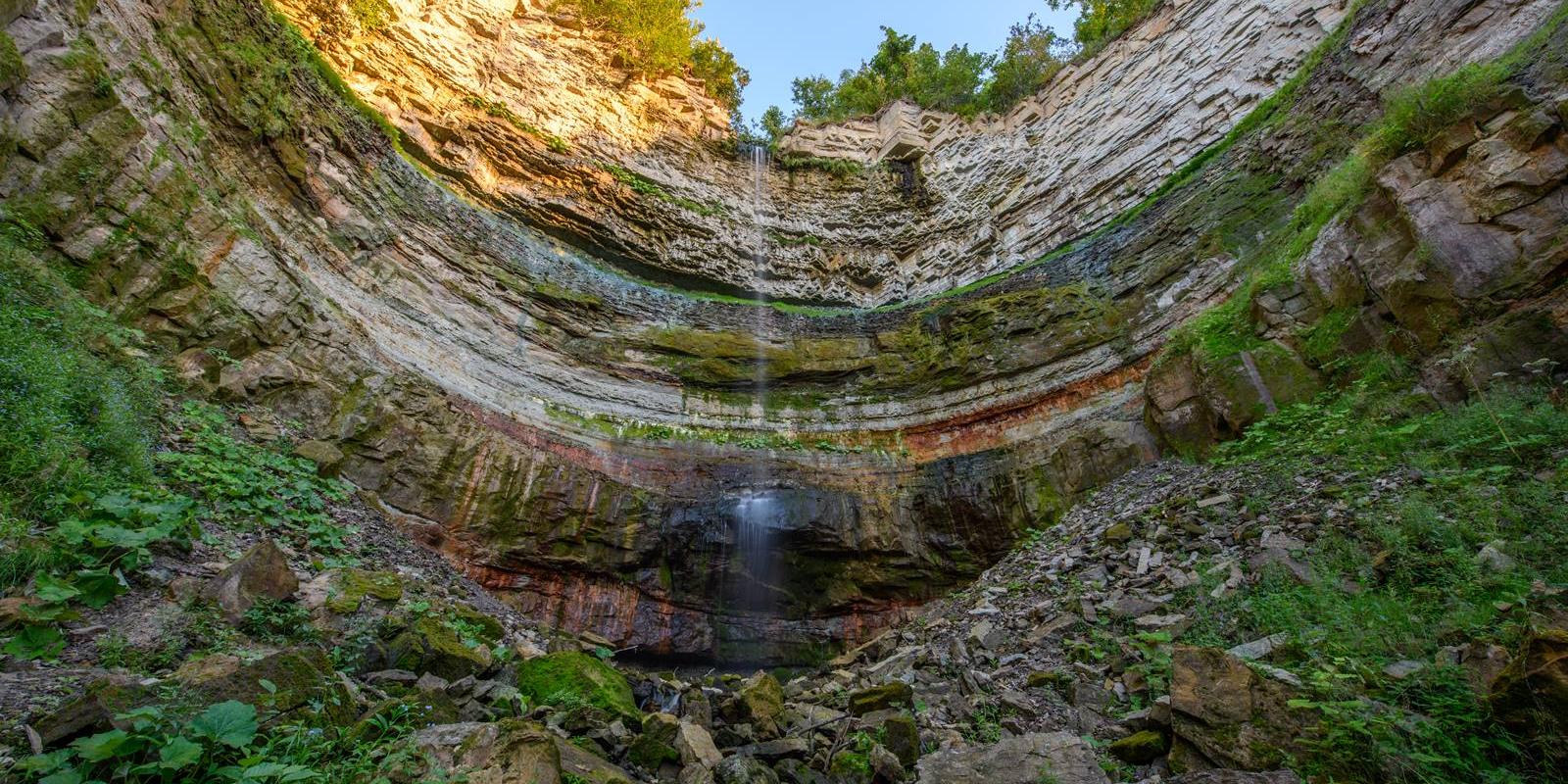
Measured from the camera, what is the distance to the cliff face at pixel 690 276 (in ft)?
23.3

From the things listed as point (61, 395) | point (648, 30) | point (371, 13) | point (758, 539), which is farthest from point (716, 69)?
point (61, 395)

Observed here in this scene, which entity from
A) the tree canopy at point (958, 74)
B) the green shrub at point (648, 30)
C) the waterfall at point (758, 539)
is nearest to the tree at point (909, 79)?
the tree canopy at point (958, 74)

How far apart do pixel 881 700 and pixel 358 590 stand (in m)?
4.58

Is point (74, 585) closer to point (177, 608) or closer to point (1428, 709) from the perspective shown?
point (177, 608)

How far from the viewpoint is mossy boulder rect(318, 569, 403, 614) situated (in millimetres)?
4844

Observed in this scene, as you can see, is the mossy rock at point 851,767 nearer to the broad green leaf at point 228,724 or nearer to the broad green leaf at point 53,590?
the broad green leaf at point 228,724

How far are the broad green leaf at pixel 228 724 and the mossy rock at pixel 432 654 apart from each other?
1920mm

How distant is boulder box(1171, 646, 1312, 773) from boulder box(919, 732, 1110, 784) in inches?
20.1

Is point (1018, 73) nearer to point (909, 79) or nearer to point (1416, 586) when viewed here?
point (909, 79)

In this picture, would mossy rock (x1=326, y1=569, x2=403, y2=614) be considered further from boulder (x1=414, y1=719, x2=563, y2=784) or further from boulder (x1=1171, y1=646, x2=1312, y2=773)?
boulder (x1=1171, y1=646, x2=1312, y2=773)

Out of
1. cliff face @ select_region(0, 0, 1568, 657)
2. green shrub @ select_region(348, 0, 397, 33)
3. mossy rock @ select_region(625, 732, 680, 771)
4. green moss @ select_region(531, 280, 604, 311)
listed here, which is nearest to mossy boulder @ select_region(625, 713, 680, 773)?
mossy rock @ select_region(625, 732, 680, 771)

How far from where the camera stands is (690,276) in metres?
20.0

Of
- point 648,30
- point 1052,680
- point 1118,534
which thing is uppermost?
point 648,30

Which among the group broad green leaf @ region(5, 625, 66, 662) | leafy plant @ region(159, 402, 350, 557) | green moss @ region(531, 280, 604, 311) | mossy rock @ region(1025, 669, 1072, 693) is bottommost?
broad green leaf @ region(5, 625, 66, 662)
